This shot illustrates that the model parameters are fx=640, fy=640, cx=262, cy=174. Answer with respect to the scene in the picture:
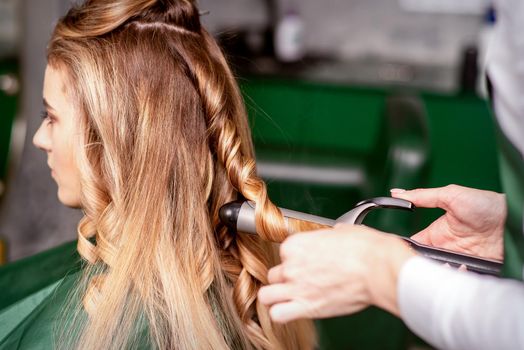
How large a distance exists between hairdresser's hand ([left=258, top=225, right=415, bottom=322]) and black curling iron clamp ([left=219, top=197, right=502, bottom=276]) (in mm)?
117

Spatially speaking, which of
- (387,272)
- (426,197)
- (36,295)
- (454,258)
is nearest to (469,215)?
(426,197)

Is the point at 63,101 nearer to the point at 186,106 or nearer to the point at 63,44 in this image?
the point at 63,44

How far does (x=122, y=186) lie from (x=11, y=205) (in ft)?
7.10

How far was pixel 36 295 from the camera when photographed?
156cm

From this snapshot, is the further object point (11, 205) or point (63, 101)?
point (11, 205)

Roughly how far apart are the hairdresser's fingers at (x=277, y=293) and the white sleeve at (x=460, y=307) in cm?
15

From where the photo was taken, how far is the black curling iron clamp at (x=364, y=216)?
924mm

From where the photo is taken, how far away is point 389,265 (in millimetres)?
800

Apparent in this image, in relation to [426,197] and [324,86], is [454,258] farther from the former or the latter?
[324,86]

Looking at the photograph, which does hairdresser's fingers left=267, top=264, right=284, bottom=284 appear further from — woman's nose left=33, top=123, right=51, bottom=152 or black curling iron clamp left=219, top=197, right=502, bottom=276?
woman's nose left=33, top=123, right=51, bottom=152

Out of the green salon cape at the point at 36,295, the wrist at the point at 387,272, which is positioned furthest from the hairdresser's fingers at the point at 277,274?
the green salon cape at the point at 36,295

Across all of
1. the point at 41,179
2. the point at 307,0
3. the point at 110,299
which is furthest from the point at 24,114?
the point at 110,299

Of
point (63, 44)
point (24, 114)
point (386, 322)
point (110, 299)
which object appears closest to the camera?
point (110, 299)

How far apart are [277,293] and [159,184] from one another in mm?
474
